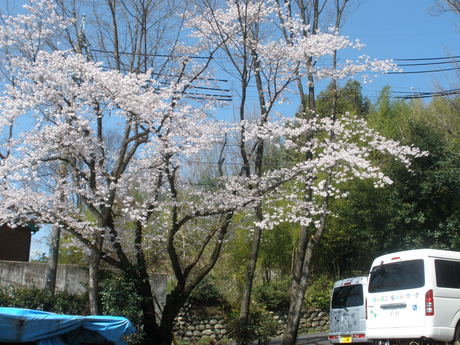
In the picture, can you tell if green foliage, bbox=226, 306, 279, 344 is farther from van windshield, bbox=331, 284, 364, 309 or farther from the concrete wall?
the concrete wall

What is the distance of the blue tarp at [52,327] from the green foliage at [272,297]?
10877 mm

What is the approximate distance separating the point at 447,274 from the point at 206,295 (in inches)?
350

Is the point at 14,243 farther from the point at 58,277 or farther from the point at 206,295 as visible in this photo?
the point at 206,295

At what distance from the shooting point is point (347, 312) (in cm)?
1288

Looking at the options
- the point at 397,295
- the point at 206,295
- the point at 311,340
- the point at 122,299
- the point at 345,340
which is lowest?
the point at 311,340

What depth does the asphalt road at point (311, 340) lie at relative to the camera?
50.9ft

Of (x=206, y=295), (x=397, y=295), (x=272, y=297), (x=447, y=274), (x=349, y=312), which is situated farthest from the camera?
(x=272, y=297)

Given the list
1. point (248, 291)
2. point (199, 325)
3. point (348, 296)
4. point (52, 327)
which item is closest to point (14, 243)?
point (199, 325)

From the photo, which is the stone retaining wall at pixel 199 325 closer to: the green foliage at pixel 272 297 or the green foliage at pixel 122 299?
the green foliage at pixel 272 297

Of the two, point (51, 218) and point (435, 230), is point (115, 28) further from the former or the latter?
point (435, 230)

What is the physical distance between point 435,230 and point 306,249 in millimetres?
5770

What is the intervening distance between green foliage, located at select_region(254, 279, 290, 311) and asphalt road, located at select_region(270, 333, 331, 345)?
1335 mm

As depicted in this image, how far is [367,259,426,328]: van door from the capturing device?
9.26 metres

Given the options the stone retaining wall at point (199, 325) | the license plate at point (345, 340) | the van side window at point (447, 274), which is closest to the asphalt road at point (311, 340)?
the stone retaining wall at point (199, 325)
